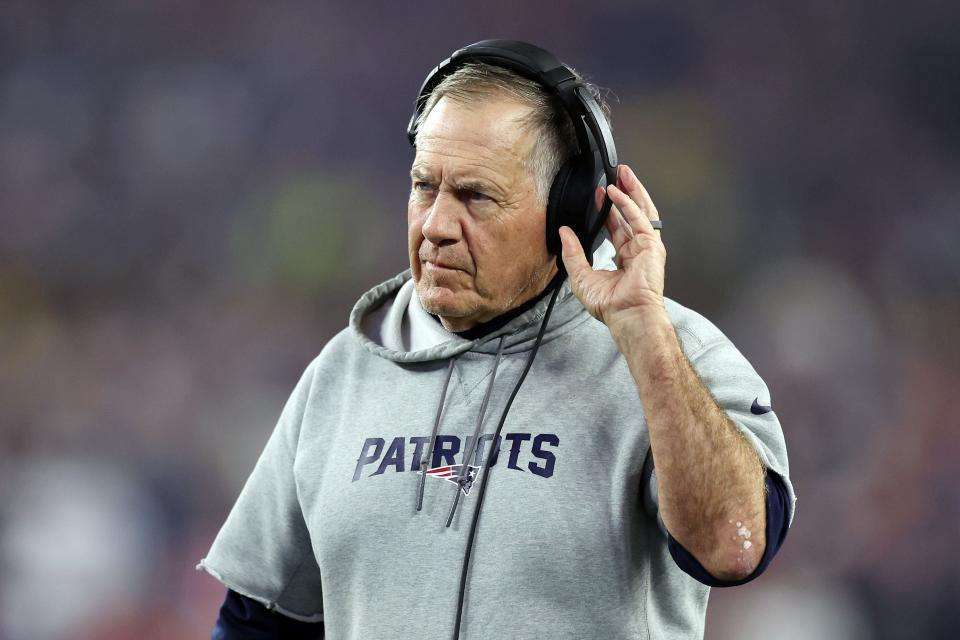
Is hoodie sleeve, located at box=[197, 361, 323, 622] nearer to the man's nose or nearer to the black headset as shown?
the man's nose

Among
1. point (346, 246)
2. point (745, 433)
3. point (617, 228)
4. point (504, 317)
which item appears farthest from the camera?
point (346, 246)

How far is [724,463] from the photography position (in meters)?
1.01

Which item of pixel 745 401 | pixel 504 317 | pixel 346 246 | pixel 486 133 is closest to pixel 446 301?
pixel 504 317

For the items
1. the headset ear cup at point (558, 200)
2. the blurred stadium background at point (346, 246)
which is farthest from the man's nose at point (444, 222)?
the blurred stadium background at point (346, 246)

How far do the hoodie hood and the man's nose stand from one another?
13 centimetres

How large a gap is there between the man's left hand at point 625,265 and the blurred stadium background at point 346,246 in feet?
6.25

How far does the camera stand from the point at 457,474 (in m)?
1.20

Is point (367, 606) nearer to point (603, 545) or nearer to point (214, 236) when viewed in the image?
point (603, 545)

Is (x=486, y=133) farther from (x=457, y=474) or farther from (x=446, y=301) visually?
(x=457, y=474)

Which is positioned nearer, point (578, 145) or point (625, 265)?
point (625, 265)

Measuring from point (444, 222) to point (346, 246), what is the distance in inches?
86.4

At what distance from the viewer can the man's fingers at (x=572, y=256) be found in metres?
1.18

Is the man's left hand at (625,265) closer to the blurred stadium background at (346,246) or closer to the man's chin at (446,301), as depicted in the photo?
the man's chin at (446,301)

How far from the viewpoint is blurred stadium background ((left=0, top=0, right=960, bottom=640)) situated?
9.47 ft
